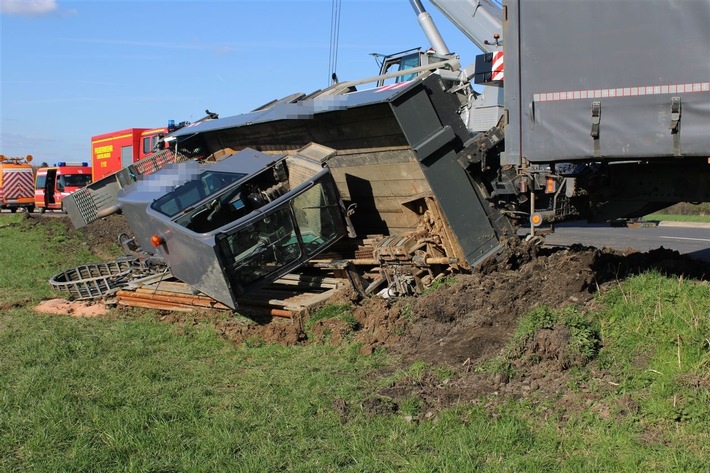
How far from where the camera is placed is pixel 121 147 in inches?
981

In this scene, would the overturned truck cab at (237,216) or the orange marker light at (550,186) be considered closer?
the orange marker light at (550,186)

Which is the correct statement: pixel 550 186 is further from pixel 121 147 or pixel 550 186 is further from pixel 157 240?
pixel 121 147

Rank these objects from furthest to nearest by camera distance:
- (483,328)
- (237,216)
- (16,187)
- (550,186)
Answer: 1. (16,187)
2. (237,216)
3. (550,186)
4. (483,328)

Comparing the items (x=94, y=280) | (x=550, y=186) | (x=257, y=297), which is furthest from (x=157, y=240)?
(x=550, y=186)

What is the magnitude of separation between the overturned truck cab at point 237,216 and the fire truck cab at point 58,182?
2276 centimetres

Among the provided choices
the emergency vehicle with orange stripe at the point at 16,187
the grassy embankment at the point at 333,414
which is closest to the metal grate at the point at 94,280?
the grassy embankment at the point at 333,414

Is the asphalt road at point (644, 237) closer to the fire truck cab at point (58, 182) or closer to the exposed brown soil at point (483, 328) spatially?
the exposed brown soil at point (483, 328)

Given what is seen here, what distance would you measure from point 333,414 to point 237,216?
4.49 meters

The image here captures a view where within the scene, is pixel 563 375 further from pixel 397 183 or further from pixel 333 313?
pixel 397 183

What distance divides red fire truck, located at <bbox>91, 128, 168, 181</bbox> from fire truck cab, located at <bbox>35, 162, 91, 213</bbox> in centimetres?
378

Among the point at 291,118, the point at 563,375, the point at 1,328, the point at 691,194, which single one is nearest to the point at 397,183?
the point at 291,118

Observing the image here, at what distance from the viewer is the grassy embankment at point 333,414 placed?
420 cm

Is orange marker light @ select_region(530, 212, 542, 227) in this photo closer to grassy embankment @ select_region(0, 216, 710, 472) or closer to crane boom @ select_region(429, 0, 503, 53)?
grassy embankment @ select_region(0, 216, 710, 472)

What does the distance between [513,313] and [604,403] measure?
1.79 meters
